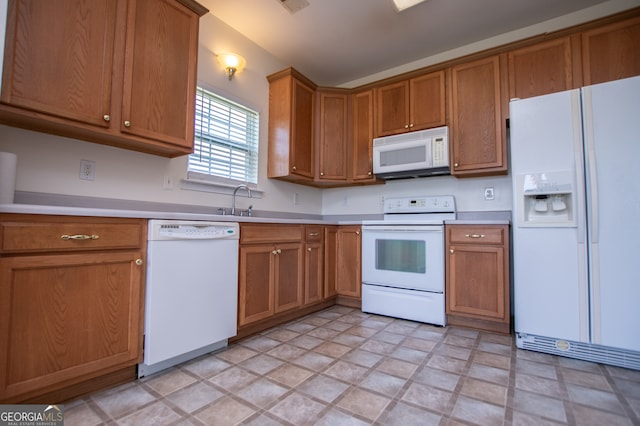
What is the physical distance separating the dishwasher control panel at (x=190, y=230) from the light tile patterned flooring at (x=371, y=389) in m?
0.78

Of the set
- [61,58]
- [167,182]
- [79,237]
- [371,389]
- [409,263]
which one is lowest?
[371,389]

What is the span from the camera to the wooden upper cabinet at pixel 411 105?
2988 mm

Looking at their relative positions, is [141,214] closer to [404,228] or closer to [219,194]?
[219,194]

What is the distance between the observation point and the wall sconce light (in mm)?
2658

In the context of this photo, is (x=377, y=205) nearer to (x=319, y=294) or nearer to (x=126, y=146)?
(x=319, y=294)

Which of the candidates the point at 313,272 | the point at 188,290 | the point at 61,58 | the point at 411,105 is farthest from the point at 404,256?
the point at 61,58

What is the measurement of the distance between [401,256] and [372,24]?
2.19m

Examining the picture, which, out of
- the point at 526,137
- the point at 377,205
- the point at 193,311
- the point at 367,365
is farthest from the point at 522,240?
the point at 193,311

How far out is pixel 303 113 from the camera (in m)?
3.28

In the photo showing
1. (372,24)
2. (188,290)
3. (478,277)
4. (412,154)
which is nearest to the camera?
(188,290)

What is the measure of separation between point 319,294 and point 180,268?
5.08 ft

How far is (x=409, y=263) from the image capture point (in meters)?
2.83

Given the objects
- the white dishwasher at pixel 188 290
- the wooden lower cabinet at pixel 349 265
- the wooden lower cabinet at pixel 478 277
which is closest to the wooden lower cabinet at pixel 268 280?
the white dishwasher at pixel 188 290

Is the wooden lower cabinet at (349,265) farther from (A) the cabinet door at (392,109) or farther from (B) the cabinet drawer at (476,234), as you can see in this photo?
(A) the cabinet door at (392,109)
